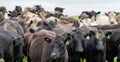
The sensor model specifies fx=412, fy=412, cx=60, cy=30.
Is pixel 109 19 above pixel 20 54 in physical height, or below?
below

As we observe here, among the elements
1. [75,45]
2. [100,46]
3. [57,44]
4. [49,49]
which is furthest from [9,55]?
[100,46]

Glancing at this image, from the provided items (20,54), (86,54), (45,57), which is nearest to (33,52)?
(20,54)

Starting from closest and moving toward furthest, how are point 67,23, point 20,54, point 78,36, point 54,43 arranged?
point 54,43 < point 20,54 < point 78,36 < point 67,23

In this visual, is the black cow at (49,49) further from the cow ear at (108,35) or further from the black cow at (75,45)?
the cow ear at (108,35)

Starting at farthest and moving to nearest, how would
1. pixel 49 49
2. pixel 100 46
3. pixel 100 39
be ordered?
pixel 100 39
pixel 100 46
pixel 49 49

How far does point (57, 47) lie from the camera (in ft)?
34.7

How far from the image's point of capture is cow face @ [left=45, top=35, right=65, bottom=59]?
34.2 feet

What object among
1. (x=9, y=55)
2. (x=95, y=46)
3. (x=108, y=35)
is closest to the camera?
(x=9, y=55)

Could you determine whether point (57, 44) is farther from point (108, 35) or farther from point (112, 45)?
point (112, 45)

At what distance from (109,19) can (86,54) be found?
9978 millimetres

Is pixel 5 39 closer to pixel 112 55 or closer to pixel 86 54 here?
pixel 86 54

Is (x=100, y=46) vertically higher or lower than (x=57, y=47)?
lower

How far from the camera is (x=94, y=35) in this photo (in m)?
13.9

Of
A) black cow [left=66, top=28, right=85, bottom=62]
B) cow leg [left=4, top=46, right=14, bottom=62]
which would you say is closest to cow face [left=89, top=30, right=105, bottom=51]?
black cow [left=66, top=28, right=85, bottom=62]
